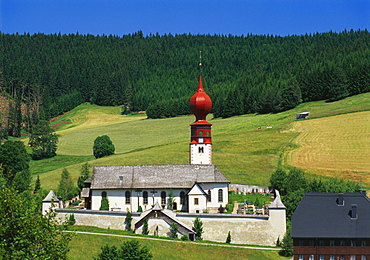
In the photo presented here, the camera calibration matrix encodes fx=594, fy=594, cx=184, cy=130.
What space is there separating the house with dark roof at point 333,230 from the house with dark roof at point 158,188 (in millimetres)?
16668

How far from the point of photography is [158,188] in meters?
69.4

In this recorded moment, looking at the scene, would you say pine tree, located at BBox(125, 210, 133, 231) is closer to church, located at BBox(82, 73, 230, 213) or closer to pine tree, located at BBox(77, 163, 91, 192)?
church, located at BBox(82, 73, 230, 213)

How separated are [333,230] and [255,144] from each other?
53677mm

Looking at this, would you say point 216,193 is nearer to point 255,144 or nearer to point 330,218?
point 330,218

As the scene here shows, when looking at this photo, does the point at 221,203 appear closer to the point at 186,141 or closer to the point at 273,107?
the point at 186,141

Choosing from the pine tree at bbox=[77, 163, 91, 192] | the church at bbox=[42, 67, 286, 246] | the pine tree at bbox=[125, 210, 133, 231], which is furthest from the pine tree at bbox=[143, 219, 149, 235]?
the pine tree at bbox=[77, 163, 91, 192]

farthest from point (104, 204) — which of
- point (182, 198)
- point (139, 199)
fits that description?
point (182, 198)

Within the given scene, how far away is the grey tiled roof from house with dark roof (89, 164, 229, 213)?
53.2ft

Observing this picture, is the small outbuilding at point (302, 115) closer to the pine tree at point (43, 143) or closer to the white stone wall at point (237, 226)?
the pine tree at point (43, 143)

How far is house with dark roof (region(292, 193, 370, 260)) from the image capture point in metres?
51.4

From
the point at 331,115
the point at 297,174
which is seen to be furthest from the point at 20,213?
the point at 331,115

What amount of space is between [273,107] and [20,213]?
114 metres

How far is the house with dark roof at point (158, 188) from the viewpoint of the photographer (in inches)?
2726

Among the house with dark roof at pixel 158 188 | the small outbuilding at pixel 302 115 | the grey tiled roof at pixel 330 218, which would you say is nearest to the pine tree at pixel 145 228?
A: the house with dark roof at pixel 158 188
